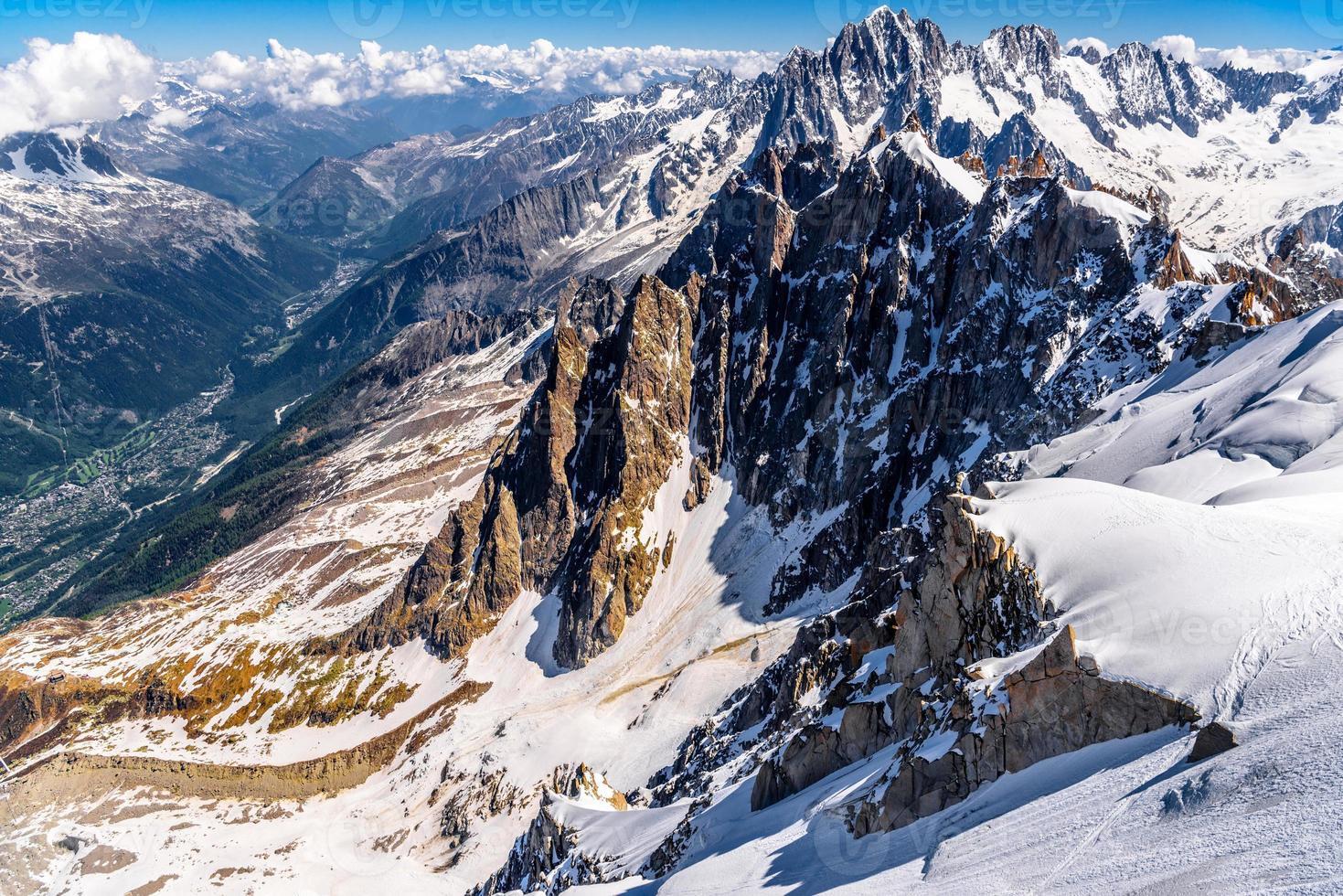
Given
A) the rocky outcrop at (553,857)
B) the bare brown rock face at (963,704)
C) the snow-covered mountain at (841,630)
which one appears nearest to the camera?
the snow-covered mountain at (841,630)

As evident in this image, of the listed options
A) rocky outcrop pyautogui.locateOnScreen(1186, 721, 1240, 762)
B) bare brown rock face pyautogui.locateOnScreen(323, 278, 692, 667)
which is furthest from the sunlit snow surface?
bare brown rock face pyautogui.locateOnScreen(323, 278, 692, 667)

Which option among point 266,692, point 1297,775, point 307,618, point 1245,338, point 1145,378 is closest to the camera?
point 1297,775

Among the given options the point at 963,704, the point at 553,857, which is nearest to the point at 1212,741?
the point at 963,704

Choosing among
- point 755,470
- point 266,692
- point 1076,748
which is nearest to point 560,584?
point 755,470

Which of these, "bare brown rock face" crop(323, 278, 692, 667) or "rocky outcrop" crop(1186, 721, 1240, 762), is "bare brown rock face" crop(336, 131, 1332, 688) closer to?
"bare brown rock face" crop(323, 278, 692, 667)

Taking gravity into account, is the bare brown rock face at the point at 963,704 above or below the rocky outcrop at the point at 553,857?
above

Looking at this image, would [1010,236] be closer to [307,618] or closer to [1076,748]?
[1076,748]

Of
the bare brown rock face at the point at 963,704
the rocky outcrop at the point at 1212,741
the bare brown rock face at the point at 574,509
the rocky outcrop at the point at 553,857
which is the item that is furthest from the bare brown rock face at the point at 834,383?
the rocky outcrop at the point at 1212,741

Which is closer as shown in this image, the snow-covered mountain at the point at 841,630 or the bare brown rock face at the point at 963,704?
the snow-covered mountain at the point at 841,630

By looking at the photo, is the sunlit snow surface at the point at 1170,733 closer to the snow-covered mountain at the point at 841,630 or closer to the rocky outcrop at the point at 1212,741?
the snow-covered mountain at the point at 841,630
